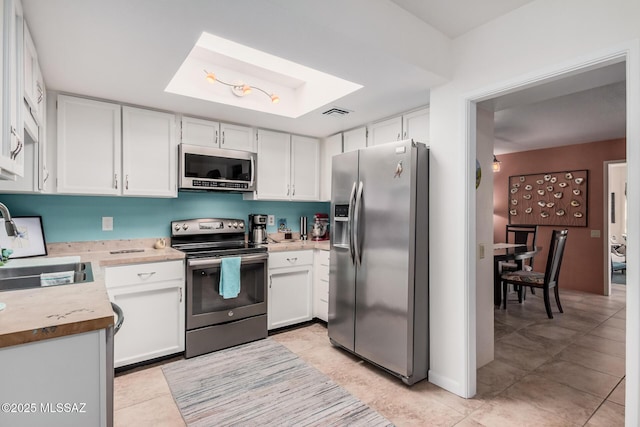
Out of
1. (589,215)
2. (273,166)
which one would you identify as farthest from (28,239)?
(589,215)

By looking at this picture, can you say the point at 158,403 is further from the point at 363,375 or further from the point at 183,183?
the point at 183,183

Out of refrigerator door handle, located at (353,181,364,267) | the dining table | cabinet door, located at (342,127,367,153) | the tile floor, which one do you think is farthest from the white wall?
the dining table

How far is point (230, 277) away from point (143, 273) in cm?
69

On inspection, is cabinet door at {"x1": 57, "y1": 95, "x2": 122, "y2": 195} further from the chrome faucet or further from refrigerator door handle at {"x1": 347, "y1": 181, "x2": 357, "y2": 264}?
refrigerator door handle at {"x1": 347, "y1": 181, "x2": 357, "y2": 264}

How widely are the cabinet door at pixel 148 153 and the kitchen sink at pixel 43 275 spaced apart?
81 centimetres

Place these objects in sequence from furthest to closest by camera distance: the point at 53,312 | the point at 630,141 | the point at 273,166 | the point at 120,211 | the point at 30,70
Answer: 1. the point at 273,166
2. the point at 120,211
3. the point at 30,70
4. the point at 630,141
5. the point at 53,312

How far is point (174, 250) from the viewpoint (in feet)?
9.59

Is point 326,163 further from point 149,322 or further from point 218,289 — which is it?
point 149,322

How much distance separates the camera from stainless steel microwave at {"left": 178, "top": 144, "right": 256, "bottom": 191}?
3.00 m

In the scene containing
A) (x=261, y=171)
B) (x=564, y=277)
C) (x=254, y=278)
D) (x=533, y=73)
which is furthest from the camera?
(x=564, y=277)

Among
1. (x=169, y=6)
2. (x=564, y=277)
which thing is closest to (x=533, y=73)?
(x=169, y=6)

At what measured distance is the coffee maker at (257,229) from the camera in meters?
3.56

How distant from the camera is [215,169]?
3164 millimetres

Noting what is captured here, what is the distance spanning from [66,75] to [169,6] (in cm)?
124
